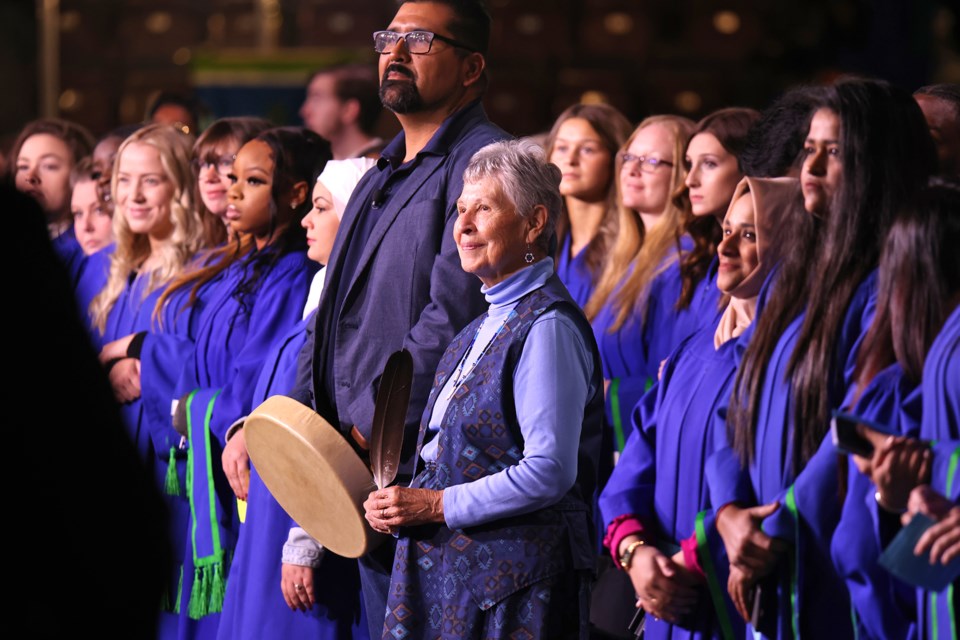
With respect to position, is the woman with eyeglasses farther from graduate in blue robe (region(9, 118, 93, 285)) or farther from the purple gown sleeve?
graduate in blue robe (region(9, 118, 93, 285))

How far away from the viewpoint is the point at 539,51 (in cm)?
1016

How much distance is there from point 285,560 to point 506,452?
1.04 metres

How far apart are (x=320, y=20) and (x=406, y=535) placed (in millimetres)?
7946

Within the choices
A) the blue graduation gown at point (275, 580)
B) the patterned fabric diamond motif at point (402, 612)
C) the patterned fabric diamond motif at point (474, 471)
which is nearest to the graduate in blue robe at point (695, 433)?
the patterned fabric diamond motif at point (474, 471)

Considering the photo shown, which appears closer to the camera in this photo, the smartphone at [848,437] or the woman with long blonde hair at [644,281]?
the smartphone at [848,437]

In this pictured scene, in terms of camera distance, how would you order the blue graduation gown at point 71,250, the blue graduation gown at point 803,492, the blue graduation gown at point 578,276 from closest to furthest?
1. the blue graduation gown at point 803,492
2. the blue graduation gown at point 578,276
3. the blue graduation gown at point 71,250

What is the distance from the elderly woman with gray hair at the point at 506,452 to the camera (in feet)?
10.1

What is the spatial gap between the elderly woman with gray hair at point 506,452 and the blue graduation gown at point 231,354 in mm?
1370

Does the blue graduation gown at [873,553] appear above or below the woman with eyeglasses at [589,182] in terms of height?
below

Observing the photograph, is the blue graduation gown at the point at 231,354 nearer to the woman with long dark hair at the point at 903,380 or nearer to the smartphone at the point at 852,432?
the woman with long dark hair at the point at 903,380

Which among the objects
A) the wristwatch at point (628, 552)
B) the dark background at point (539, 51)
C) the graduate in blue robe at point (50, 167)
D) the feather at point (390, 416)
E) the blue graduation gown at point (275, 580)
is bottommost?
the blue graduation gown at point (275, 580)

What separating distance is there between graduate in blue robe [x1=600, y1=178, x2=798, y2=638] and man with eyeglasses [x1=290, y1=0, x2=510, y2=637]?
0.55 metres

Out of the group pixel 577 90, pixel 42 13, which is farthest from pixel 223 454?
pixel 42 13

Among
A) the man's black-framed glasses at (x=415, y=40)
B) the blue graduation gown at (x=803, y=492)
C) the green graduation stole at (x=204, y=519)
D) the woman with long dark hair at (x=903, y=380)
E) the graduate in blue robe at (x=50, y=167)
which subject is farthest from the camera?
the graduate in blue robe at (x=50, y=167)
